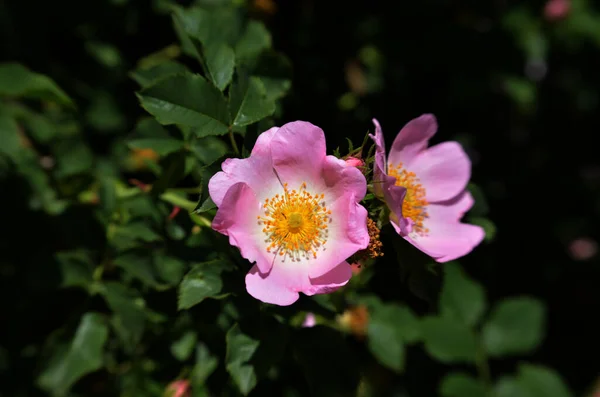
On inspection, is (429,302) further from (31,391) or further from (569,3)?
(569,3)

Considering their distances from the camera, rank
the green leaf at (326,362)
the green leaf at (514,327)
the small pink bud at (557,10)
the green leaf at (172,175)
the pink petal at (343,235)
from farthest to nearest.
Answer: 1. the small pink bud at (557,10)
2. the green leaf at (514,327)
3. the green leaf at (172,175)
4. the green leaf at (326,362)
5. the pink petal at (343,235)

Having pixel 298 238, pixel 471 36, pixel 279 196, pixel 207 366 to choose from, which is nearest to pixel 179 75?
pixel 279 196

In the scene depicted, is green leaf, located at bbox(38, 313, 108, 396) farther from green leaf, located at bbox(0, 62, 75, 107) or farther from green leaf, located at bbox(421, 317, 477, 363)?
green leaf, located at bbox(421, 317, 477, 363)

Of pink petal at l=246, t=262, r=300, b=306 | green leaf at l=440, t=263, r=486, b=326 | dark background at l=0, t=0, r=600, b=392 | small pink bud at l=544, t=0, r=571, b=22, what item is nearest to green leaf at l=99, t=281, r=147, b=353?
dark background at l=0, t=0, r=600, b=392

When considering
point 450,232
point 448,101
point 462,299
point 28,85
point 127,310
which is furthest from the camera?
point 448,101

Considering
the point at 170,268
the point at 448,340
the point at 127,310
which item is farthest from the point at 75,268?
the point at 448,340

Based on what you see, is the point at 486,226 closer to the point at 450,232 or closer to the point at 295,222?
the point at 450,232

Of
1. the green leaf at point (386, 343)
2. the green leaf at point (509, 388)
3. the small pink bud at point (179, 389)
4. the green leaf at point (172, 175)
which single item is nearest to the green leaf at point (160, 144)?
the green leaf at point (172, 175)

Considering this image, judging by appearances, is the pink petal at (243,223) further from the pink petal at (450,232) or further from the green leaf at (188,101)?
the pink petal at (450,232)
